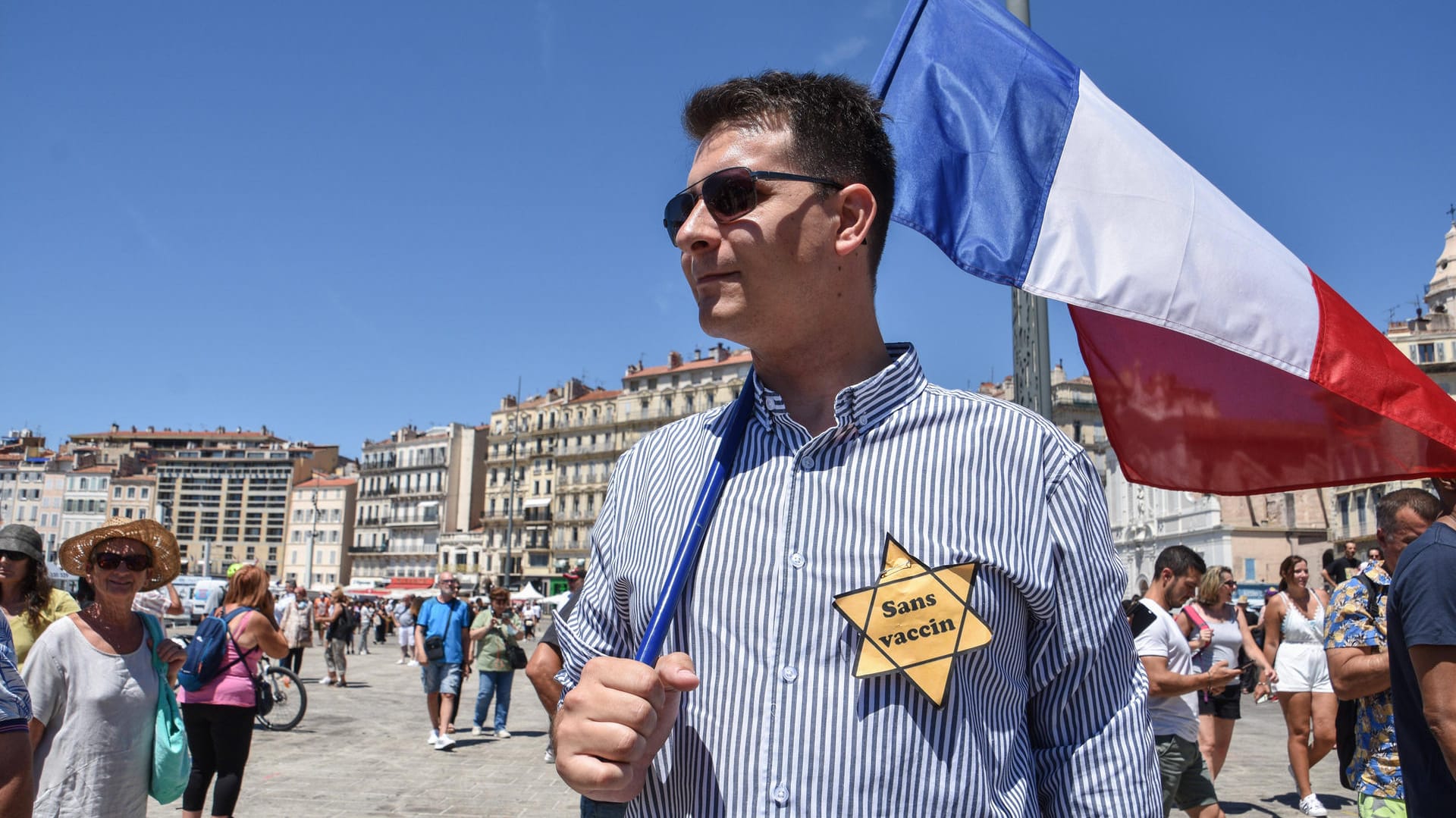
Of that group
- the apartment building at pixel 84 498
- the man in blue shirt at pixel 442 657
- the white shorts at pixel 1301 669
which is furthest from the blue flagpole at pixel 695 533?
the apartment building at pixel 84 498

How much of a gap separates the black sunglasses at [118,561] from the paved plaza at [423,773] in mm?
3574

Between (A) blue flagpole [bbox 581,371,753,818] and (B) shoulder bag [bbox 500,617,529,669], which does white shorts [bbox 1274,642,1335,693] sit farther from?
(A) blue flagpole [bbox 581,371,753,818]

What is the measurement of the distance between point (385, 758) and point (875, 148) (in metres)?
10.3

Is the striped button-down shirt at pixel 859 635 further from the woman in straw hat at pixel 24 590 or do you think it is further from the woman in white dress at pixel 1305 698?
the woman in white dress at pixel 1305 698

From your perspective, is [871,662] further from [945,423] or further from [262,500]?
[262,500]

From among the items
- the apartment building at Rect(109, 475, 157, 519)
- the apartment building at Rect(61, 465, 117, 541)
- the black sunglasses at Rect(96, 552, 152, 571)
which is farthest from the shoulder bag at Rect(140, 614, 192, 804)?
the apartment building at Rect(61, 465, 117, 541)

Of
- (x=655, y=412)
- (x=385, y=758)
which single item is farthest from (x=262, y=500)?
(x=385, y=758)

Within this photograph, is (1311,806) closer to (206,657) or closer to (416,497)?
(206,657)

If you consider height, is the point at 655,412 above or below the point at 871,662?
above

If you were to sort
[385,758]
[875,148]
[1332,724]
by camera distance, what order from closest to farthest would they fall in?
[875,148], [1332,724], [385,758]

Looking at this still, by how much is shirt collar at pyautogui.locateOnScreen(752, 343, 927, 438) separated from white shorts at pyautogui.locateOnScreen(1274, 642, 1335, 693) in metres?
7.94

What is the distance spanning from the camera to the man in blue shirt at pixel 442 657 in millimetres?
11438

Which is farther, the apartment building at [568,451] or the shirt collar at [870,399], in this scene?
the apartment building at [568,451]

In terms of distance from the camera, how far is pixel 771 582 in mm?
1525
